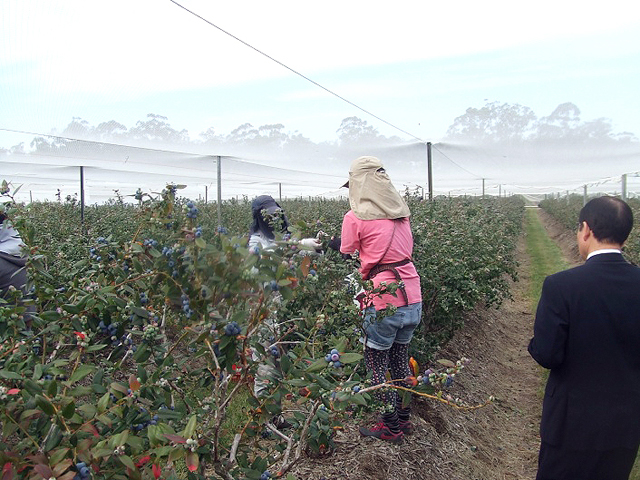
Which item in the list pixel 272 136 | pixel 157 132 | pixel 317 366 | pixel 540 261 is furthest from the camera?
pixel 540 261

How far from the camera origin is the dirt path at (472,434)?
3.13 m

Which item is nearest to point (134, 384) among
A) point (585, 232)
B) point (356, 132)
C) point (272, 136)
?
point (585, 232)

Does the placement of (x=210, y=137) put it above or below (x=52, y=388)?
above

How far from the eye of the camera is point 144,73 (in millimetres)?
5414

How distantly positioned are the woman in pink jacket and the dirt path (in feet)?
0.66

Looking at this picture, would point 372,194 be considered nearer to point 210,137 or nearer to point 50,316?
point 50,316

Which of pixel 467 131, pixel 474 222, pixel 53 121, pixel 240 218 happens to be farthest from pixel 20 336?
pixel 467 131

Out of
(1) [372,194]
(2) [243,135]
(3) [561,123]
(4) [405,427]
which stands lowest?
(4) [405,427]

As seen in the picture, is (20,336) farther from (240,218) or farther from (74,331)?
(240,218)

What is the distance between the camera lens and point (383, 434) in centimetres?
331

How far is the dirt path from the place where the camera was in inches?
123

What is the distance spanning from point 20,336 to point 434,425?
2.97 meters

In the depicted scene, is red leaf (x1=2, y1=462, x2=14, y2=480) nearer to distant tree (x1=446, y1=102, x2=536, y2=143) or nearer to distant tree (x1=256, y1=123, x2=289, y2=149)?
distant tree (x1=256, y1=123, x2=289, y2=149)

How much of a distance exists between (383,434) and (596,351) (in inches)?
57.7
